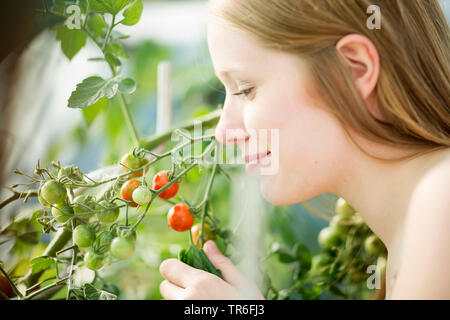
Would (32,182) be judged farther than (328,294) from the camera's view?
No

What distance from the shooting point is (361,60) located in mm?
490

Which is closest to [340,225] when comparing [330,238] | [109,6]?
[330,238]

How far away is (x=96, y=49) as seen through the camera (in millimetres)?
600

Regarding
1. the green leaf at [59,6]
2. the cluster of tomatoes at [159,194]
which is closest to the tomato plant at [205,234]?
the cluster of tomatoes at [159,194]

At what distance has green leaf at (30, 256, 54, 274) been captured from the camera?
19.6 inches

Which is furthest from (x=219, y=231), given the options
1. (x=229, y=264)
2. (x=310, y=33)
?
(x=310, y=33)

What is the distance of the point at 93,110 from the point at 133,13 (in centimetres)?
14

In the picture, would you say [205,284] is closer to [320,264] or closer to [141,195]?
[141,195]

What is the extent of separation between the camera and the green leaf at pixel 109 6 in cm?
52

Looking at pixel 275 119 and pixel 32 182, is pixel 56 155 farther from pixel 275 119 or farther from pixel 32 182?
pixel 275 119

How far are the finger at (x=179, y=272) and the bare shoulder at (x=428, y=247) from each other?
205 mm

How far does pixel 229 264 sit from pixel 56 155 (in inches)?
10.4
